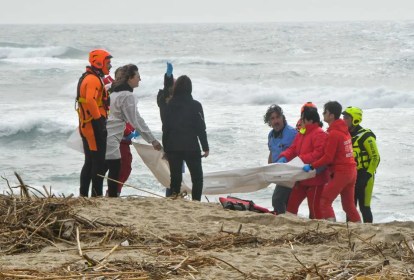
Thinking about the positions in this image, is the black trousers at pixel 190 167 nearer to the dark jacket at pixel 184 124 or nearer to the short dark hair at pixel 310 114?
the dark jacket at pixel 184 124

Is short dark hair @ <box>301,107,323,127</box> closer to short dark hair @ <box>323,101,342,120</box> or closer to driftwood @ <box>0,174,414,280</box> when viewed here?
short dark hair @ <box>323,101,342,120</box>

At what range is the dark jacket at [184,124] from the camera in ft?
30.5

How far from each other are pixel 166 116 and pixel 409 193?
6944 millimetres

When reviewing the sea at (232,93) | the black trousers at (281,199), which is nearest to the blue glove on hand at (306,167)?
the black trousers at (281,199)

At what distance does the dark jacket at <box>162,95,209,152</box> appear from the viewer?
9281 millimetres

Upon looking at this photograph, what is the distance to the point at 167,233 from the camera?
699 centimetres

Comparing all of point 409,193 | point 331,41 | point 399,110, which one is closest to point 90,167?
point 409,193

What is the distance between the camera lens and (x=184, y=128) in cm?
927

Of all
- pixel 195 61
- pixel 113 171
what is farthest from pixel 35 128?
pixel 195 61

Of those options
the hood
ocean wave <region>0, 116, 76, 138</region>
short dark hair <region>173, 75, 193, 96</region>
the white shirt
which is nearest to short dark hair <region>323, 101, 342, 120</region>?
the hood

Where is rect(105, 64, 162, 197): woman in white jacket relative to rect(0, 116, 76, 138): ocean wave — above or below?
above

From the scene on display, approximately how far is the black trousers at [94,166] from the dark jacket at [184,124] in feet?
2.78

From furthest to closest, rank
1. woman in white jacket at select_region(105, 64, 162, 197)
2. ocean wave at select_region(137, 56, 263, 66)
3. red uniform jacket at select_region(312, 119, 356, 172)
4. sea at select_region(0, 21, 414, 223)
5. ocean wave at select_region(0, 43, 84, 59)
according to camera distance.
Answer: ocean wave at select_region(0, 43, 84, 59) → ocean wave at select_region(137, 56, 263, 66) → sea at select_region(0, 21, 414, 223) → woman in white jacket at select_region(105, 64, 162, 197) → red uniform jacket at select_region(312, 119, 356, 172)

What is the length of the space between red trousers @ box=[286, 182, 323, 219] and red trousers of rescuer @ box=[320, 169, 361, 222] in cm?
10
